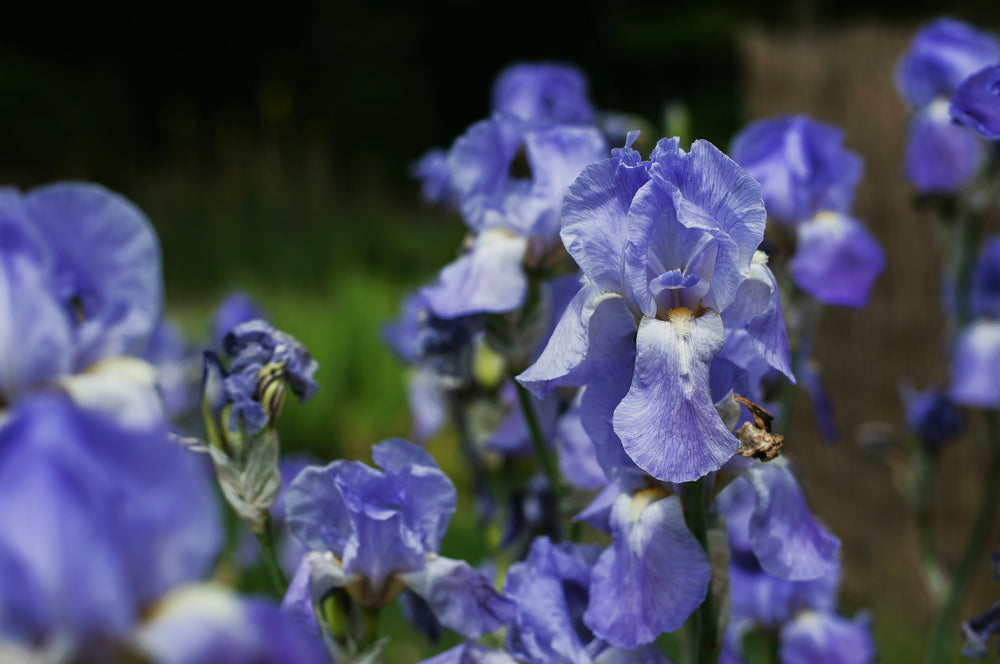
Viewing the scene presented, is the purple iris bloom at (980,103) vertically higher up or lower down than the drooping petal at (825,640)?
higher up

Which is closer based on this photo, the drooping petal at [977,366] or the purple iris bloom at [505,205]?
the purple iris bloom at [505,205]

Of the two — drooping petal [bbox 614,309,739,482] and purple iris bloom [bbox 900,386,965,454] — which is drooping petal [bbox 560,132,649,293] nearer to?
drooping petal [bbox 614,309,739,482]

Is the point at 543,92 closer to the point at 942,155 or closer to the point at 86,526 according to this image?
the point at 942,155

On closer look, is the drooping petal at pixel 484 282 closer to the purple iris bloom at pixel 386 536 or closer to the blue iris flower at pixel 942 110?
the purple iris bloom at pixel 386 536

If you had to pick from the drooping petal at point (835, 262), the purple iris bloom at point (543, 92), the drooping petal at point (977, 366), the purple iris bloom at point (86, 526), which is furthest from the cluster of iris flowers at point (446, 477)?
the drooping petal at point (977, 366)

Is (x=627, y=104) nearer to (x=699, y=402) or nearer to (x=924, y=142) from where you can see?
(x=924, y=142)

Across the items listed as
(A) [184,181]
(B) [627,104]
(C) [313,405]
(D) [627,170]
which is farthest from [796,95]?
(B) [627,104]

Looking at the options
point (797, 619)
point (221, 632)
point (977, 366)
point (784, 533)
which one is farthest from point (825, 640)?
point (221, 632)
